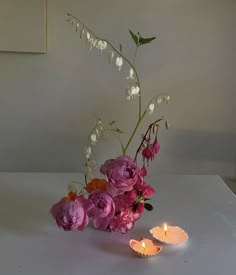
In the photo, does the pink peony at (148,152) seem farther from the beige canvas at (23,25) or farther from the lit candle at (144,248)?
the beige canvas at (23,25)

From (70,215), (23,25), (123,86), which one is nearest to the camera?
(70,215)

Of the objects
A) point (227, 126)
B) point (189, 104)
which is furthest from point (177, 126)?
point (227, 126)

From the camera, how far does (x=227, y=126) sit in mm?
1941

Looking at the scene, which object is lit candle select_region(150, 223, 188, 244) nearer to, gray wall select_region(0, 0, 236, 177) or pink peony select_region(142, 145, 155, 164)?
pink peony select_region(142, 145, 155, 164)

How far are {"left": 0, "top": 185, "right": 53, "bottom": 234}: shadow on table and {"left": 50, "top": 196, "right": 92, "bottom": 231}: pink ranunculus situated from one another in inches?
5.2

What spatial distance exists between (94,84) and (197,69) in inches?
19.3

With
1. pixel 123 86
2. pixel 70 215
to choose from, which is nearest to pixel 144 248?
pixel 70 215

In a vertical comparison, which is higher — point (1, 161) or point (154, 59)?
point (154, 59)

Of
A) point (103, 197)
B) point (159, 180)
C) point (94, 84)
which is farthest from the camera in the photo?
point (94, 84)

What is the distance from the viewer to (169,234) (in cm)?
104

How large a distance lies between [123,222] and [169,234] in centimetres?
13

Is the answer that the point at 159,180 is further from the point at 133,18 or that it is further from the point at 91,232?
the point at 133,18

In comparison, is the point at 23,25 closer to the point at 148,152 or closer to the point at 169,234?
the point at 148,152

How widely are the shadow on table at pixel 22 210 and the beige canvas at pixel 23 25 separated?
2.37ft
